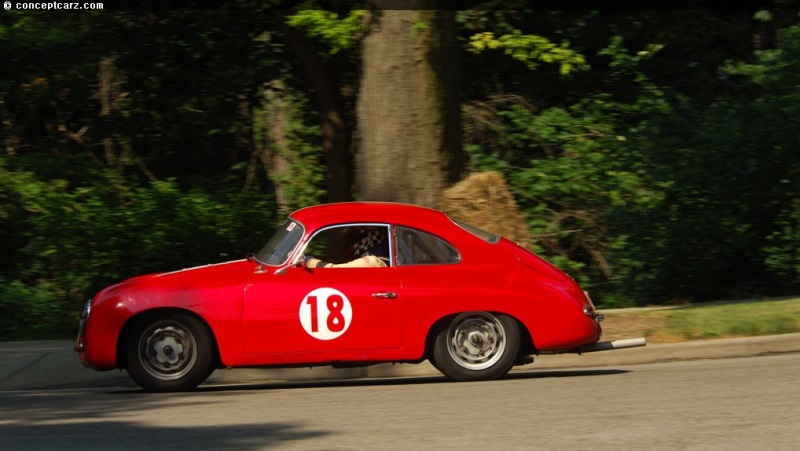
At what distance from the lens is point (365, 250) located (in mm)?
9797

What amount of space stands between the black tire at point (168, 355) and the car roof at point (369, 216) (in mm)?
1307

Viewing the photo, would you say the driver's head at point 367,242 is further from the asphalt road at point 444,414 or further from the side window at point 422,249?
the asphalt road at point 444,414

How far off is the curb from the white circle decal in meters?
1.11

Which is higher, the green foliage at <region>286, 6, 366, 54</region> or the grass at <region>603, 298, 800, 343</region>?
the green foliage at <region>286, 6, 366, 54</region>

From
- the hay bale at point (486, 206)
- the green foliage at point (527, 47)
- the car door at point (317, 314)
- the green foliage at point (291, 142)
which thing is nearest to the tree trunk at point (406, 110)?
Result: the hay bale at point (486, 206)

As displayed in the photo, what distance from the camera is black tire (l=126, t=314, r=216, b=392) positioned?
934 cm

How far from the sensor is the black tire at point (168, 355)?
934cm

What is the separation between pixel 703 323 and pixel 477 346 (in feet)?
10.3

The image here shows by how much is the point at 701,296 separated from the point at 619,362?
550 cm

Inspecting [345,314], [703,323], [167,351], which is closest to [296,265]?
[345,314]

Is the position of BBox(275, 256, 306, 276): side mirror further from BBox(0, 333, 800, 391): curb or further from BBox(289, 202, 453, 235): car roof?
BBox(0, 333, 800, 391): curb

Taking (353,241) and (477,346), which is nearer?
(477,346)

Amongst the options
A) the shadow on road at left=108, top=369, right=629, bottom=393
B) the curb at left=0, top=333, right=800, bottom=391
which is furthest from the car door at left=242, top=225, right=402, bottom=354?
the curb at left=0, top=333, right=800, bottom=391

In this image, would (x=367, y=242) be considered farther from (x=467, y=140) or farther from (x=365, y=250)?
(x=467, y=140)
